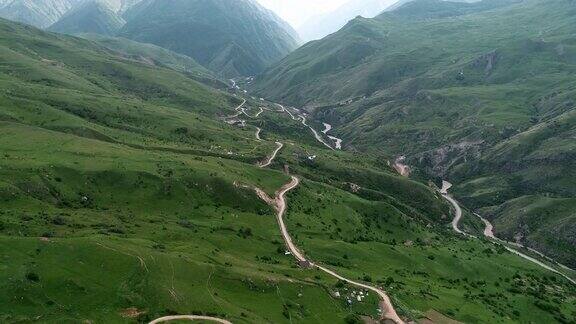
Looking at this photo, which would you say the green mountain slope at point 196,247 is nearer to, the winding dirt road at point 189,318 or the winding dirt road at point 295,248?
the winding dirt road at point 189,318

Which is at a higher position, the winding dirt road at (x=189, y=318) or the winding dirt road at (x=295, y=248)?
the winding dirt road at (x=189, y=318)

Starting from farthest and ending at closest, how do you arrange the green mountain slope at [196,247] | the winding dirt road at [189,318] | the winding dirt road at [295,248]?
the winding dirt road at [295,248] → the green mountain slope at [196,247] → the winding dirt road at [189,318]

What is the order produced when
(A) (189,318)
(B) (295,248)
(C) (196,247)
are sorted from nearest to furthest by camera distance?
1. (A) (189,318)
2. (C) (196,247)
3. (B) (295,248)

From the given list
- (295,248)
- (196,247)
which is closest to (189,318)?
(196,247)

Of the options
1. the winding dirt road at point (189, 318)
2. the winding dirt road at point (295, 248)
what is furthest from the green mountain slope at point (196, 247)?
the winding dirt road at point (295, 248)

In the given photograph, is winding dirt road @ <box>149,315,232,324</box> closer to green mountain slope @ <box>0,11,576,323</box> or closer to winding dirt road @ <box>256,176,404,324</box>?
green mountain slope @ <box>0,11,576,323</box>

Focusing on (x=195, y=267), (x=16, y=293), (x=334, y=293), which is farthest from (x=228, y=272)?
(x=16, y=293)

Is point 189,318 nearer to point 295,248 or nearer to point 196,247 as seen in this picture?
point 196,247

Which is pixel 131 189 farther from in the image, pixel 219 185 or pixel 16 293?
pixel 16 293
